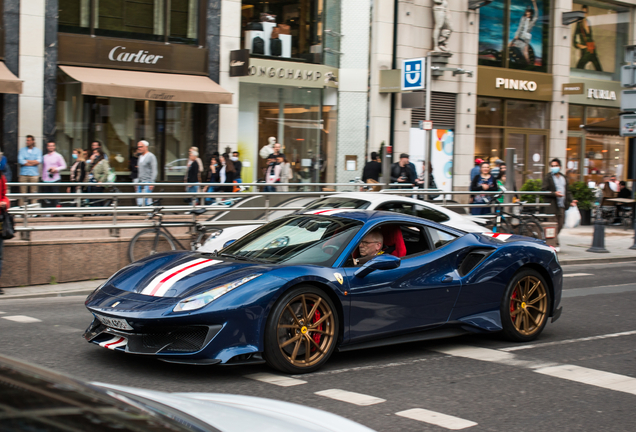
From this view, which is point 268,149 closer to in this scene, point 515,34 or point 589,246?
point 589,246

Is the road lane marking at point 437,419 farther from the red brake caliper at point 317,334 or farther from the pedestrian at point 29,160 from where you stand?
the pedestrian at point 29,160

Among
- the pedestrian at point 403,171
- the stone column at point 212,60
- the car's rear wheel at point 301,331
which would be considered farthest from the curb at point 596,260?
the car's rear wheel at point 301,331

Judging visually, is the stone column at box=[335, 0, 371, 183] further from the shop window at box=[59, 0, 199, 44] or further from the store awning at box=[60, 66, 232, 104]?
the shop window at box=[59, 0, 199, 44]

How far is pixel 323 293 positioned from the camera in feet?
19.8

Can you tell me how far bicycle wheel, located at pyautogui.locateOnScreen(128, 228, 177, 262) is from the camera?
1148 cm

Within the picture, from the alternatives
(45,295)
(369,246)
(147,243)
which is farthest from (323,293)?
(147,243)

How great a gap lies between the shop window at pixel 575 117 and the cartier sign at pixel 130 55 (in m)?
15.7

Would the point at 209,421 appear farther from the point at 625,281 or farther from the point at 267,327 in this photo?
the point at 625,281

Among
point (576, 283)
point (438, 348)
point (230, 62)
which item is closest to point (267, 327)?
point (438, 348)

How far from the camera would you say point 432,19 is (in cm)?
2575

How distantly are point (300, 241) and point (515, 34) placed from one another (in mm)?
23847

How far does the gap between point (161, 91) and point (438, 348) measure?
1395cm

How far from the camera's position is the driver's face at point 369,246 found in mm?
6590

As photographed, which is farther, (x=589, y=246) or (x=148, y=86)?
(x=148, y=86)
